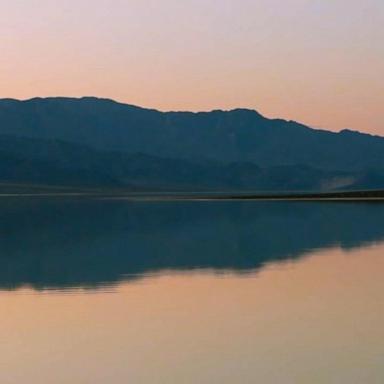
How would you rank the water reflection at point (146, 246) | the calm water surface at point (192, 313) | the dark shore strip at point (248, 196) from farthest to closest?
the dark shore strip at point (248, 196)
the water reflection at point (146, 246)
the calm water surface at point (192, 313)

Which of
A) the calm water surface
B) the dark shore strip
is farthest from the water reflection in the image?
the dark shore strip

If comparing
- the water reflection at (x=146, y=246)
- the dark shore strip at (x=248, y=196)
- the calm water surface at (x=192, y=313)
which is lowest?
the dark shore strip at (x=248, y=196)

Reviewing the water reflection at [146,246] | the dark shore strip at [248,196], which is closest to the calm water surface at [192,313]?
the water reflection at [146,246]

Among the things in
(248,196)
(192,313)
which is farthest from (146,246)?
(248,196)

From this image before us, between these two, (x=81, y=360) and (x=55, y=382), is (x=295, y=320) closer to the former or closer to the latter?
(x=81, y=360)

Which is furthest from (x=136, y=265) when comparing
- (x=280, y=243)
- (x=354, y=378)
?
(x=354, y=378)

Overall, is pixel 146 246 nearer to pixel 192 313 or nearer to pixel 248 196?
pixel 192 313

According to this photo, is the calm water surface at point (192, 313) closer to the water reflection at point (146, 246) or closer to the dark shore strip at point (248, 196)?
the water reflection at point (146, 246)

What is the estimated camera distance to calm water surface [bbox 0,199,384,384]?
37.7 ft

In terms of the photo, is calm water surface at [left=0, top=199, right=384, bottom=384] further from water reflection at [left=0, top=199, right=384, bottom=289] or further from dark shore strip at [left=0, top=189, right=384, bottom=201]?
dark shore strip at [left=0, top=189, right=384, bottom=201]

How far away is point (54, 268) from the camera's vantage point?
23688 millimetres

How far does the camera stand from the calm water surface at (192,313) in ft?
37.7

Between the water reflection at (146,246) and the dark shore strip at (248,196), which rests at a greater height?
the water reflection at (146,246)

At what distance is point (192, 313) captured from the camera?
15.7 metres
